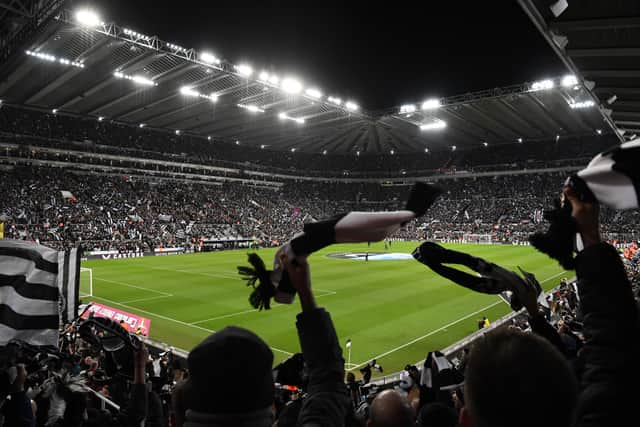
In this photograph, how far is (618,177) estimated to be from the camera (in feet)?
5.34

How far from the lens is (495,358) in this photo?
1.31 metres

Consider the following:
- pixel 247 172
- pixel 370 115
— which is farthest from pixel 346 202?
pixel 370 115

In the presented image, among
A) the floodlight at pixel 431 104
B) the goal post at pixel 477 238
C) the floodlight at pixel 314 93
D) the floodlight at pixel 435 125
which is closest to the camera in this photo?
the floodlight at pixel 314 93

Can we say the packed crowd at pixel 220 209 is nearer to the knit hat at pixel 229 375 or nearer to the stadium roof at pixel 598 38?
the stadium roof at pixel 598 38

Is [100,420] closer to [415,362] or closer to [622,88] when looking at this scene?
[415,362]

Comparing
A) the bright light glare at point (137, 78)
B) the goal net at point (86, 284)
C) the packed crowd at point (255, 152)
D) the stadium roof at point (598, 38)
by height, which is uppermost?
the bright light glare at point (137, 78)

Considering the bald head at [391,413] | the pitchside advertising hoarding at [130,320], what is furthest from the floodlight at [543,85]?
the bald head at [391,413]

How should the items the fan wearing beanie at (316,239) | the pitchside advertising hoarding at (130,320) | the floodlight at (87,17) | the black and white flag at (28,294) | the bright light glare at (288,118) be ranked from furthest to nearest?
1. the bright light glare at (288,118)
2. the floodlight at (87,17)
3. the pitchside advertising hoarding at (130,320)
4. the black and white flag at (28,294)
5. the fan wearing beanie at (316,239)

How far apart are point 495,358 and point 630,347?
0.72 m

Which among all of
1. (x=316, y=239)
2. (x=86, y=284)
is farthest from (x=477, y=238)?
(x=316, y=239)

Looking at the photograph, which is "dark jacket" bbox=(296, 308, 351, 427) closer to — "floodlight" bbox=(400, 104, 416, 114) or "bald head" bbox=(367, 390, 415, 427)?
"bald head" bbox=(367, 390, 415, 427)

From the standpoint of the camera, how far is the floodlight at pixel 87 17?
23627 mm

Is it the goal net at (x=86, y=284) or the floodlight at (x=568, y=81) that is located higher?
the floodlight at (x=568, y=81)

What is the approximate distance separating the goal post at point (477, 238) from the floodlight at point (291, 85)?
29.4 meters
